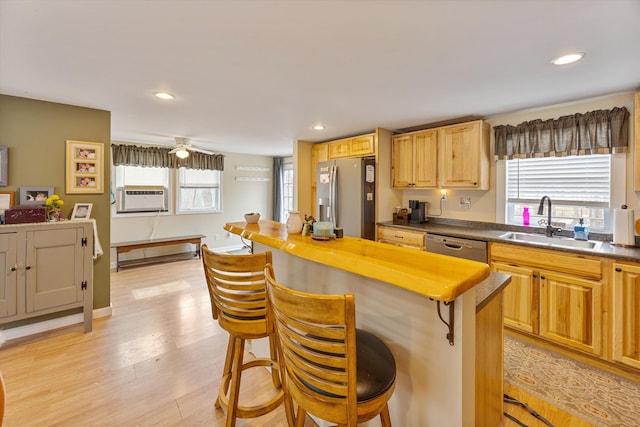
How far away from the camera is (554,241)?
2611mm

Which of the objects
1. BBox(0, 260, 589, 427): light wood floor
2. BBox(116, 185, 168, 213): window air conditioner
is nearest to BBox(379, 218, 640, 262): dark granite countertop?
BBox(0, 260, 589, 427): light wood floor

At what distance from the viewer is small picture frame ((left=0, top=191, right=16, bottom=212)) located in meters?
2.54

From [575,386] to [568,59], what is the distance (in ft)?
7.63

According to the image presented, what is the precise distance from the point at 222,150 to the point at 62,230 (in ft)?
12.3

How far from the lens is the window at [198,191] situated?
5758 millimetres

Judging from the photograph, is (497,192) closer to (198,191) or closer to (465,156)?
(465,156)

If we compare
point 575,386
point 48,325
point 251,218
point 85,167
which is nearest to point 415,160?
point 251,218

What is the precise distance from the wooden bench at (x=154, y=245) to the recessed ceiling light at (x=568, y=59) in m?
5.63

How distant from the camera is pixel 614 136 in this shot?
97.3 inches

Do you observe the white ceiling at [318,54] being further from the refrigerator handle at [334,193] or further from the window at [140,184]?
the window at [140,184]

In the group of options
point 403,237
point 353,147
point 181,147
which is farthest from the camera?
point 181,147

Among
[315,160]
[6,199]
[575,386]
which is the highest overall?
[315,160]

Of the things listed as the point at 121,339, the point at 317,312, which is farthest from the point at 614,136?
the point at 121,339

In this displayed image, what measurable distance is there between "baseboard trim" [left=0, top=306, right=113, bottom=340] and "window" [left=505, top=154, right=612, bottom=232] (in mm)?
4700
